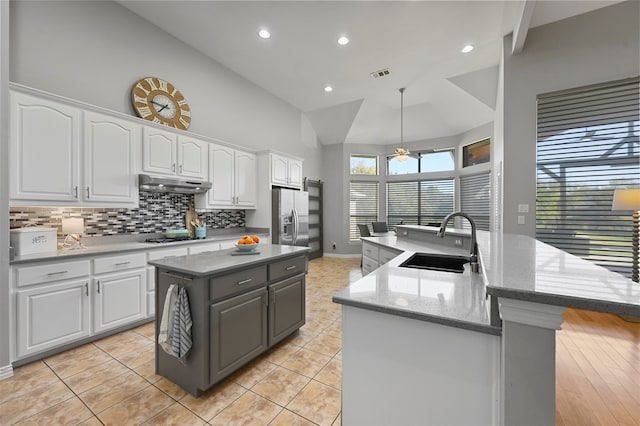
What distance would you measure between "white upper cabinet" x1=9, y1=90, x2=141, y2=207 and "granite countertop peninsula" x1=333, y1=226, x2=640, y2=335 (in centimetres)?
281

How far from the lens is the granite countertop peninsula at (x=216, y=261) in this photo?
1.76 m

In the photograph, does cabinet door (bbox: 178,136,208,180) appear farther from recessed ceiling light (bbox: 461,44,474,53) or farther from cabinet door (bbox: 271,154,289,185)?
recessed ceiling light (bbox: 461,44,474,53)

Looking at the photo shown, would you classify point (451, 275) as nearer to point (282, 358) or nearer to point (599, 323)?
point (282, 358)

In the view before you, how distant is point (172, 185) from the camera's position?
3344mm

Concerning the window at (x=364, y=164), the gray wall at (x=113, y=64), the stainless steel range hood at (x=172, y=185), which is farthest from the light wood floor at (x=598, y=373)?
the window at (x=364, y=164)

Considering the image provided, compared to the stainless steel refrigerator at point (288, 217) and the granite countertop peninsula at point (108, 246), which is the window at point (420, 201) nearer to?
the stainless steel refrigerator at point (288, 217)

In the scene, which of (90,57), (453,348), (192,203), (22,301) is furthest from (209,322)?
(90,57)

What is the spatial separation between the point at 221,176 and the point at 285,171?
1353 mm

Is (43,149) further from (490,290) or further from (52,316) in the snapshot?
(490,290)

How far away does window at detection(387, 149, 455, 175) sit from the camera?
6.73m

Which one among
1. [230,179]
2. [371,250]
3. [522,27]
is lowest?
[371,250]

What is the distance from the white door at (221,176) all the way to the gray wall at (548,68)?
156 inches

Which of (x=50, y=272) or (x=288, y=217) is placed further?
(x=288, y=217)

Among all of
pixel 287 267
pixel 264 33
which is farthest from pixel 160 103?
pixel 287 267
